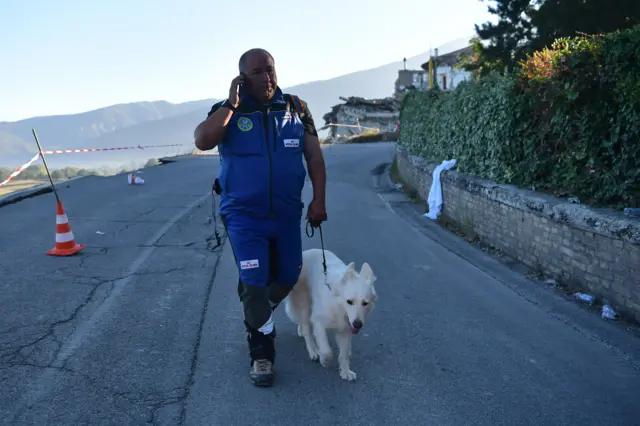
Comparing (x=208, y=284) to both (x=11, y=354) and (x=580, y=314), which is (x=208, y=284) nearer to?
(x=11, y=354)

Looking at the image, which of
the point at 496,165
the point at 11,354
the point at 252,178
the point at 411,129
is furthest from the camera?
the point at 411,129

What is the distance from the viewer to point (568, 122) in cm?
698

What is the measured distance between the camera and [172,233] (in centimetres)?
955

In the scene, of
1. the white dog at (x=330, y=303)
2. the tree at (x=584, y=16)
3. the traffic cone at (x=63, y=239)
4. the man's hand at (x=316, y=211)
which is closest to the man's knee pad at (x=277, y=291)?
the white dog at (x=330, y=303)

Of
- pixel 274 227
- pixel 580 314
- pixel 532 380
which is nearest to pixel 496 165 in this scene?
pixel 580 314

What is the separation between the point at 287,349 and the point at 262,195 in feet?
4.86

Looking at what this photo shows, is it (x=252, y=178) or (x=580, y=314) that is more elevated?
(x=252, y=178)

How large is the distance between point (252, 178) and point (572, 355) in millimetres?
2961

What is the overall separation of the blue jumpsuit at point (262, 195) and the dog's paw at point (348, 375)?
529 millimetres

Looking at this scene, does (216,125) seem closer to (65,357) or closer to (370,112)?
(65,357)

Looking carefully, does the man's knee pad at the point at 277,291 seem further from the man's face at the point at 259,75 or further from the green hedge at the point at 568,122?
the green hedge at the point at 568,122

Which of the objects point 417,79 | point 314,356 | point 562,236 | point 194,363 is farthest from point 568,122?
point 417,79

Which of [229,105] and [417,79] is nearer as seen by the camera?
[229,105]

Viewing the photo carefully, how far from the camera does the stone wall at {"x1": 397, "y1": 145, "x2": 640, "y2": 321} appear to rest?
5422mm
